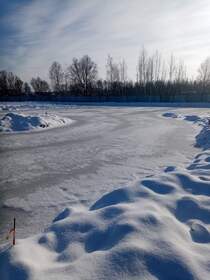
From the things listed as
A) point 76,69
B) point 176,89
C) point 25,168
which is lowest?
point 25,168

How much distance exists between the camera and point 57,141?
10.4 meters

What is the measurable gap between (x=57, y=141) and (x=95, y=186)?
5.63 metres

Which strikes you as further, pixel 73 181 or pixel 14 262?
pixel 73 181

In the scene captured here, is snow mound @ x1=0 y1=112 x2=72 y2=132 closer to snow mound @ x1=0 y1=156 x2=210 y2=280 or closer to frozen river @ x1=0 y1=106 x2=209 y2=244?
frozen river @ x1=0 y1=106 x2=209 y2=244

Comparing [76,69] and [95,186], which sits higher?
[76,69]

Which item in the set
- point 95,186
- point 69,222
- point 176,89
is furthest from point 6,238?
point 176,89

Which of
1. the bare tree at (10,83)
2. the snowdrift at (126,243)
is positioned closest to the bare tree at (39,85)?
the bare tree at (10,83)

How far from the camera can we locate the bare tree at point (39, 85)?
8000 cm

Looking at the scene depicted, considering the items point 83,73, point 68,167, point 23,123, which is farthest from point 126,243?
point 83,73

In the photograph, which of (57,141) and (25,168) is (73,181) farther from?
(57,141)

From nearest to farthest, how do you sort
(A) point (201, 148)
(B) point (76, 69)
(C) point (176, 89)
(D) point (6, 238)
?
(D) point (6, 238)
(A) point (201, 148)
(C) point (176, 89)
(B) point (76, 69)

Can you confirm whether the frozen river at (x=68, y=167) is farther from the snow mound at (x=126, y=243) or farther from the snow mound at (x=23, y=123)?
the snow mound at (x=23, y=123)

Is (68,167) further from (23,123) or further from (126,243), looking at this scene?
(23,123)

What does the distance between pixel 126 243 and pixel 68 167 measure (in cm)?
426
